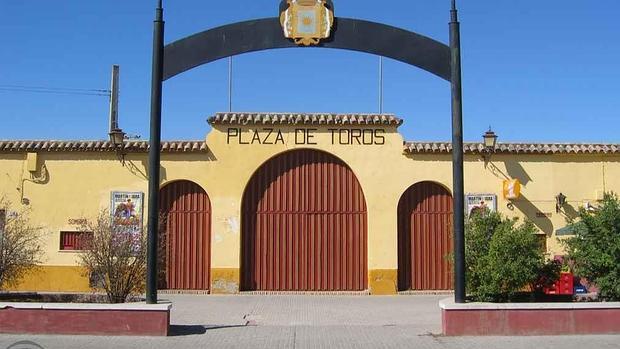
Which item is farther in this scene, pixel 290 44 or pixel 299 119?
pixel 299 119

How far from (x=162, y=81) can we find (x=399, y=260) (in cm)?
954

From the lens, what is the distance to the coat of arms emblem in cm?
1089

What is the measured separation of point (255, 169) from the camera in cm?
1803

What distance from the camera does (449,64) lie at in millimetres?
11148

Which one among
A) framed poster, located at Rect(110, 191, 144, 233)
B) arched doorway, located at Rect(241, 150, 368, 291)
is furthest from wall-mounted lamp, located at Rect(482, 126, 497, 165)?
framed poster, located at Rect(110, 191, 144, 233)

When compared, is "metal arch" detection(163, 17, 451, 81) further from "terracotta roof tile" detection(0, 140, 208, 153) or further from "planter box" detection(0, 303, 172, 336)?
"terracotta roof tile" detection(0, 140, 208, 153)

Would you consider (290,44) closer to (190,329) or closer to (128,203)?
(190,329)

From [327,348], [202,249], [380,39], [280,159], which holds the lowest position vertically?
[327,348]

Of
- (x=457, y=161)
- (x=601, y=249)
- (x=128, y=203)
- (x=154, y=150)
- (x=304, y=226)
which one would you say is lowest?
(x=601, y=249)

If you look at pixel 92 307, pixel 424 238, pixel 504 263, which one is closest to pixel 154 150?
pixel 92 307

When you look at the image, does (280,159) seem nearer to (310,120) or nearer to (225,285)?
(310,120)

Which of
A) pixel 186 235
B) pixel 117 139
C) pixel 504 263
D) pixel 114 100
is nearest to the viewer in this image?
pixel 504 263

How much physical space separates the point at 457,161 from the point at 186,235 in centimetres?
962

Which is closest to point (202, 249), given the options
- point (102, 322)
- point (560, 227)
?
point (102, 322)
